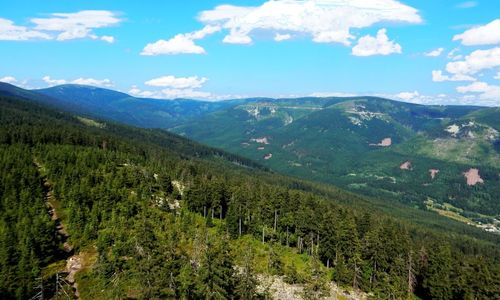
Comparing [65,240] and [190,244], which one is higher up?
[65,240]

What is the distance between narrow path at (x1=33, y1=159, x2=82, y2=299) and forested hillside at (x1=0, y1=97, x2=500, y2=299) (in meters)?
0.76

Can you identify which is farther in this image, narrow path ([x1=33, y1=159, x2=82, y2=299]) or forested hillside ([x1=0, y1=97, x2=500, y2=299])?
narrow path ([x1=33, y1=159, x2=82, y2=299])

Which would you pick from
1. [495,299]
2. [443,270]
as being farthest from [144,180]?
[495,299]

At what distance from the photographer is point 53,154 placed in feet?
535

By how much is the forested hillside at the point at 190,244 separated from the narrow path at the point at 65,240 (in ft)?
2.48

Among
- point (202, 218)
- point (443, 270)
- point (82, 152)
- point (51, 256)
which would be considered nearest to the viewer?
point (51, 256)

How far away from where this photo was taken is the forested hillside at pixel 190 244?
68938 millimetres

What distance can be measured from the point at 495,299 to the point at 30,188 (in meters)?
136

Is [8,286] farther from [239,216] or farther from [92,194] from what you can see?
[239,216]

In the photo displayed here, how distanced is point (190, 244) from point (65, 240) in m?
33.1

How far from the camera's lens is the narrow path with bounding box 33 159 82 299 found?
8906 centimetres

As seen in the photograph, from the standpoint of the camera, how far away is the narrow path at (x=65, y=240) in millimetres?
89062

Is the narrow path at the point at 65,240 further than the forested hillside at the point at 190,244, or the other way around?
the narrow path at the point at 65,240

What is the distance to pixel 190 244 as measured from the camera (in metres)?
106
